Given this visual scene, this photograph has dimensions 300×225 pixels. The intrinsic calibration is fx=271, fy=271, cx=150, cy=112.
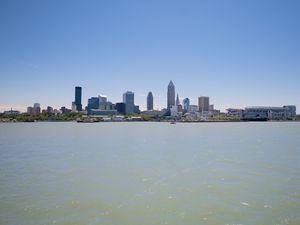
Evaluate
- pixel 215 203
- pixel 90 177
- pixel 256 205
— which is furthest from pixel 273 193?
pixel 90 177

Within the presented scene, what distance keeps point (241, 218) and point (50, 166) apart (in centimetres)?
1914

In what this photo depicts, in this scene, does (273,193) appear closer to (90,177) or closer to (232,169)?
(232,169)

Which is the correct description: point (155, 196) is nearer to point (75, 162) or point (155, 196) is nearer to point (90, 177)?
point (90, 177)

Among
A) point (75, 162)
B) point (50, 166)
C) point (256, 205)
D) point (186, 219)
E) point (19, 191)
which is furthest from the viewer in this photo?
point (75, 162)

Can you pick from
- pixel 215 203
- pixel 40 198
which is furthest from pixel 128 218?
pixel 40 198

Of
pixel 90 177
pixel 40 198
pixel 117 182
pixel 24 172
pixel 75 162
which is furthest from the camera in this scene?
pixel 75 162

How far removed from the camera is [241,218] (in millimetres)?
12789

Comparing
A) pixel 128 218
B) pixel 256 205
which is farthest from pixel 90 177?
pixel 256 205

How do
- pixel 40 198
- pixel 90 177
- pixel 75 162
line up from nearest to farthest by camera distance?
pixel 40 198 → pixel 90 177 → pixel 75 162

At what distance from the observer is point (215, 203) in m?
15.0

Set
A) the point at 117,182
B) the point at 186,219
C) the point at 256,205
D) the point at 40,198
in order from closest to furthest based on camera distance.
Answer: the point at 186,219 → the point at 256,205 → the point at 40,198 → the point at 117,182

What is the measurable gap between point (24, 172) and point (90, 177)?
20.2ft

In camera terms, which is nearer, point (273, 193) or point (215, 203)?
point (215, 203)

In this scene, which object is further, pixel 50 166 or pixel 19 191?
pixel 50 166
